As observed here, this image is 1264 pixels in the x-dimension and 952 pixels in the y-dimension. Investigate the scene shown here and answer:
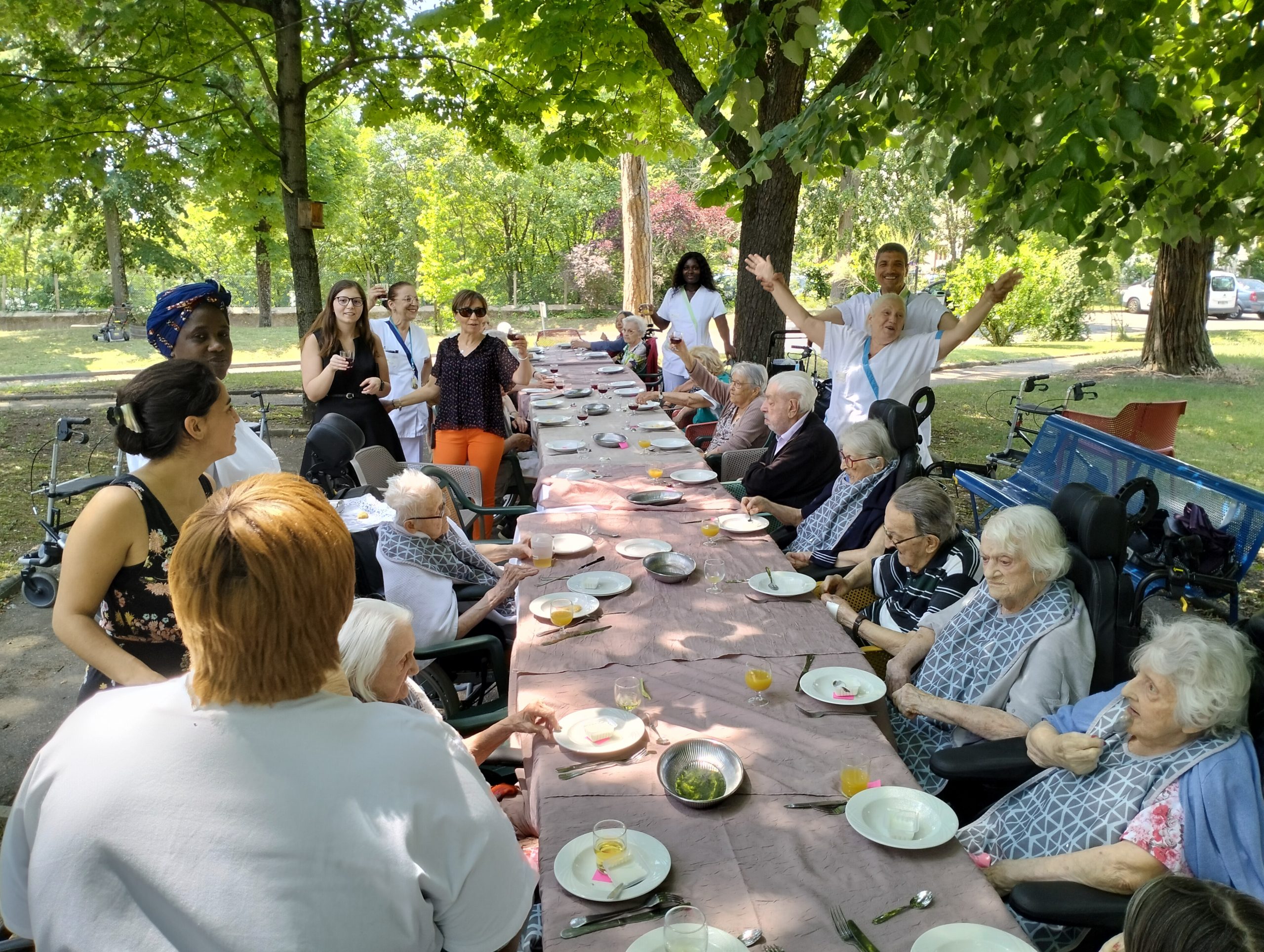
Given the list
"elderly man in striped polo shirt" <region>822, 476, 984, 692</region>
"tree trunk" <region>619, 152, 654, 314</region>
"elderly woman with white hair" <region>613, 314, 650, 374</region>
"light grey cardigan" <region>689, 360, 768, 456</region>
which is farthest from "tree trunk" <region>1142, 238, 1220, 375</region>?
"elderly man in striped polo shirt" <region>822, 476, 984, 692</region>

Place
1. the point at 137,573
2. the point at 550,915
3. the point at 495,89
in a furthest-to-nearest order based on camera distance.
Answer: the point at 495,89 < the point at 137,573 < the point at 550,915

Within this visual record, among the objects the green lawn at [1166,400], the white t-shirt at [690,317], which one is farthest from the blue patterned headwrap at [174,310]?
the green lawn at [1166,400]

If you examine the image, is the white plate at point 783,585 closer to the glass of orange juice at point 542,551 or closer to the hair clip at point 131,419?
the glass of orange juice at point 542,551

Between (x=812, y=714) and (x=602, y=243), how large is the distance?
25133 mm

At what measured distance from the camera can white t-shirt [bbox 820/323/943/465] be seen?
590 cm

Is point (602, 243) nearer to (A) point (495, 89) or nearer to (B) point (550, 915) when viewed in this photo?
(A) point (495, 89)

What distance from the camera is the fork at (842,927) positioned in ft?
5.49

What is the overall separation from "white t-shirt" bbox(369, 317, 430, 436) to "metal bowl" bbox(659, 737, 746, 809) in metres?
5.29

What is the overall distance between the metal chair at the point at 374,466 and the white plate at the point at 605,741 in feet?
8.54

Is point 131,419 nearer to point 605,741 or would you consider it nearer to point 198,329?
point 198,329

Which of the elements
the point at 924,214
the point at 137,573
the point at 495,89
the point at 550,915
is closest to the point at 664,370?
the point at 495,89

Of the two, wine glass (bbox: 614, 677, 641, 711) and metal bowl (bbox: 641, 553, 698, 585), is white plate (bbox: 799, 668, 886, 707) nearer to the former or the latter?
wine glass (bbox: 614, 677, 641, 711)

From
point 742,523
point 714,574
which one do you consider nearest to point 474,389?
point 742,523

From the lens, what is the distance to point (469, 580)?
154 inches
